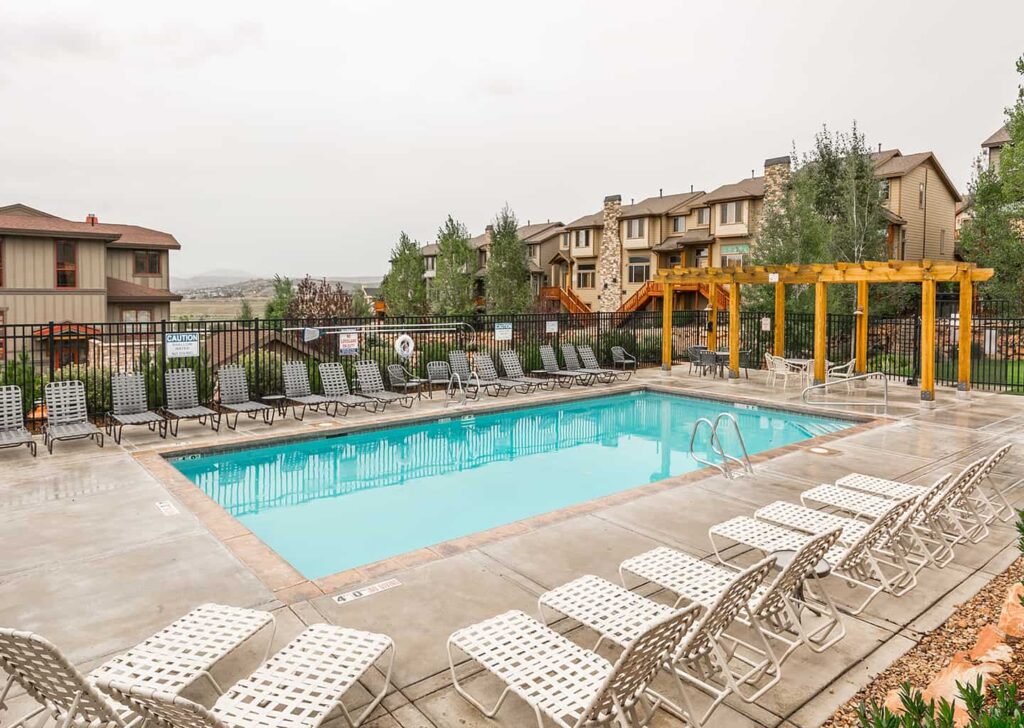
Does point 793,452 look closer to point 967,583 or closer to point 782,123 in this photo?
point 967,583

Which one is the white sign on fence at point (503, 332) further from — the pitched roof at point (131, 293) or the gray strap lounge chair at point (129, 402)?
the pitched roof at point (131, 293)

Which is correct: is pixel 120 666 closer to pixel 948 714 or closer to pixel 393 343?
pixel 948 714

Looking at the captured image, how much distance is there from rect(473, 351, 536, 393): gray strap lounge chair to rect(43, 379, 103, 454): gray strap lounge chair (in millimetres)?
7544

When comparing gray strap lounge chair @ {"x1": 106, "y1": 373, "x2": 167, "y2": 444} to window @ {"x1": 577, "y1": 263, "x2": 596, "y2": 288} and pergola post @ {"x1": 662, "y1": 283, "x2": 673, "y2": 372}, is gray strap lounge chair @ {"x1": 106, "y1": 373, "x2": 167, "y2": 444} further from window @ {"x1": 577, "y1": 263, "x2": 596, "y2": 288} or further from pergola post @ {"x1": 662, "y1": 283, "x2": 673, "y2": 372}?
window @ {"x1": 577, "y1": 263, "x2": 596, "y2": 288}

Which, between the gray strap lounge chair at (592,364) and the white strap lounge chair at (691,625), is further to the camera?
the gray strap lounge chair at (592,364)

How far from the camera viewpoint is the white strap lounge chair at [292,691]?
7.98 ft

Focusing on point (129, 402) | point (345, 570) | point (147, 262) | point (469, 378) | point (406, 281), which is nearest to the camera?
point (345, 570)

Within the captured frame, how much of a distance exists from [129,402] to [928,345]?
582 inches

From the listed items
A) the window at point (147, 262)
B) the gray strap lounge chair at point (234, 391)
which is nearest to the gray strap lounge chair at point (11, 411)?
the gray strap lounge chair at point (234, 391)

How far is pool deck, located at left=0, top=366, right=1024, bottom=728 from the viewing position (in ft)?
12.4

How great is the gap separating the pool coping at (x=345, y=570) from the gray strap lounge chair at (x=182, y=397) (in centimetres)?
109

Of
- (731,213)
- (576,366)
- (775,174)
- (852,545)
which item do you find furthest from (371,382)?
(731,213)

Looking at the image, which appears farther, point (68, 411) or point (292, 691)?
point (68, 411)

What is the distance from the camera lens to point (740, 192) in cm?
3544
